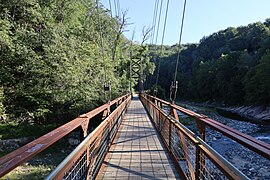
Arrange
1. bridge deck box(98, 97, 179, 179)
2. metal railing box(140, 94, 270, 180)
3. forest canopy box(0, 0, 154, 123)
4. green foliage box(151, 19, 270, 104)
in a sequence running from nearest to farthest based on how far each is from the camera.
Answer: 1. metal railing box(140, 94, 270, 180)
2. bridge deck box(98, 97, 179, 179)
3. forest canopy box(0, 0, 154, 123)
4. green foliage box(151, 19, 270, 104)

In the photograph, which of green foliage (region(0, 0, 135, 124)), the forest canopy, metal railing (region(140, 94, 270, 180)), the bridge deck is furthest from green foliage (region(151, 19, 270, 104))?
metal railing (region(140, 94, 270, 180))

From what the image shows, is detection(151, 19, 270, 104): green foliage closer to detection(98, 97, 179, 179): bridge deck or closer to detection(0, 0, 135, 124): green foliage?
detection(0, 0, 135, 124): green foliage

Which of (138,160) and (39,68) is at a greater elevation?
(39,68)

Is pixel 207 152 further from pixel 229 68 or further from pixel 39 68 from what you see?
pixel 229 68

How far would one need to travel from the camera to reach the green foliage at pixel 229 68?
109 feet

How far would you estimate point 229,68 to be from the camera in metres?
44.6

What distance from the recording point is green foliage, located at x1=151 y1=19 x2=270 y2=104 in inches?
1305

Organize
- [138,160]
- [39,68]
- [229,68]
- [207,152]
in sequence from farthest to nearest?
[229,68], [39,68], [138,160], [207,152]

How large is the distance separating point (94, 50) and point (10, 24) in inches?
230

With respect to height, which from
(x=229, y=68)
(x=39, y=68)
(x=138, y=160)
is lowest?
(x=138, y=160)

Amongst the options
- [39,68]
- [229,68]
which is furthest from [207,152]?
[229,68]

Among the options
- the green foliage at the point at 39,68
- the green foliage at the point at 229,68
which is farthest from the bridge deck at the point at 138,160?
the green foliage at the point at 229,68

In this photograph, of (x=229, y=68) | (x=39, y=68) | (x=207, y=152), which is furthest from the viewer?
(x=229, y=68)

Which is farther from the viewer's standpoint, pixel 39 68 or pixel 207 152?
pixel 39 68
